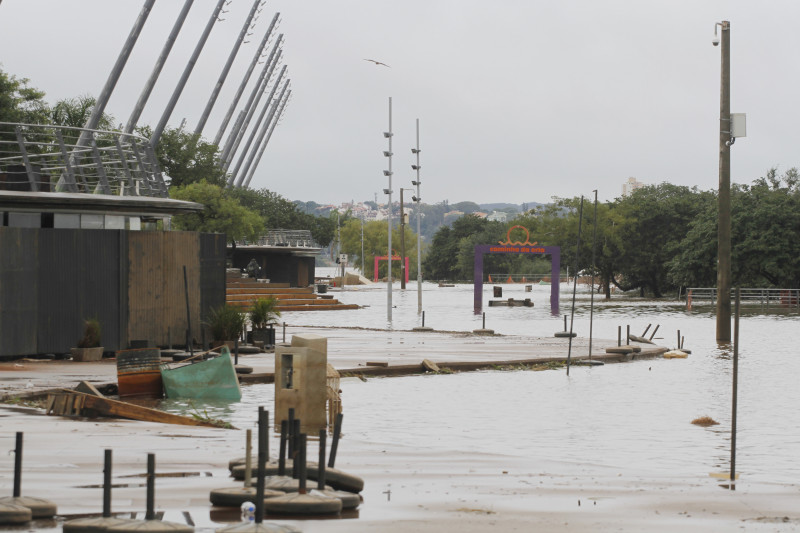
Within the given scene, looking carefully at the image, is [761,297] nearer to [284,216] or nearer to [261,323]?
[261,323]

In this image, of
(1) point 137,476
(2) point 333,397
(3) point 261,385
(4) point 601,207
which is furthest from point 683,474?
(4) point 601,207

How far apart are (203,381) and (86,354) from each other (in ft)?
21.8

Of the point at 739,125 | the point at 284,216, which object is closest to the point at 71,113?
the point at 739,125

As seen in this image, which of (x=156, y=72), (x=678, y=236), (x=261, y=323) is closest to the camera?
(x=261, y=323)

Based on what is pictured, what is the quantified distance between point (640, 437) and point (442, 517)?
8509 millimetres

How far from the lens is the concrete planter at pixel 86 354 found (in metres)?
26.2

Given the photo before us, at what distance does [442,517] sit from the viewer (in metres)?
9.85

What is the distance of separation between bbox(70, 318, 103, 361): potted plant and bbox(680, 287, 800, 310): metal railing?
5268 centimetres

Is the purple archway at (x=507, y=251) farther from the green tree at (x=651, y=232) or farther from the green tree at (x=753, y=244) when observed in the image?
the green tree at (x=651, y=232)

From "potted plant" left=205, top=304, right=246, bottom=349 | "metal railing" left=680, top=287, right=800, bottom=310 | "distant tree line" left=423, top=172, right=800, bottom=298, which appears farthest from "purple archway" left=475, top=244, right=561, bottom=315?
"potted plant" left=205, top=304, right=246, bottom=349

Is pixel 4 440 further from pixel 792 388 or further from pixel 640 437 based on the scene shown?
pixel 792 388

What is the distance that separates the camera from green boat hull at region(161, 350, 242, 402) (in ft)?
67.8

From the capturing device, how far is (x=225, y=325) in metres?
29.3

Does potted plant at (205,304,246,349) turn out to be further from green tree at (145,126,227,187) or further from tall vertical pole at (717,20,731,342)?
green tree at (145,126,227,187)
